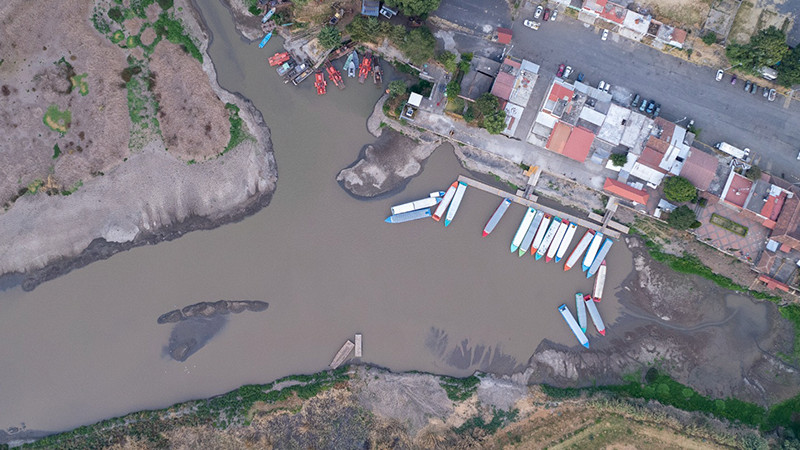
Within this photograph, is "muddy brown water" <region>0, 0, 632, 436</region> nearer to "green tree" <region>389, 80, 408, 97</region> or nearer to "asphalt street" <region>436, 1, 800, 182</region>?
"green tree" <region>389, 80, 408, 97</region>

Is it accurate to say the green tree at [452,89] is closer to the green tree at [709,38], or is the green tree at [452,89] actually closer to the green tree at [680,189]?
the green tree at [680,189]

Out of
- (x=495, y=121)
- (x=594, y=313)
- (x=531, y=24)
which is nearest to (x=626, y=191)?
(x=594, y=313)

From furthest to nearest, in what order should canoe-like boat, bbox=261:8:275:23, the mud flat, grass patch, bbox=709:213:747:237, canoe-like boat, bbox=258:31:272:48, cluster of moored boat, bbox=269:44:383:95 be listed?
canoe-like boat, bbox=258:31:272:48, cluster of moored boat, bbox=269:44:383:95, canoe-like boat, bbox=261:8:275:23, the mud flat, grass patch, bbox=709:213:747:237

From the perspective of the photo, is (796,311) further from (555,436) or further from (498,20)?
(498,20)

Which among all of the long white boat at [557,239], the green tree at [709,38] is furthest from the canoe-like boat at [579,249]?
the green tree at [709,38]

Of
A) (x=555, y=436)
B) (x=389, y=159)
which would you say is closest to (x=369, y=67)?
(x=389, y=159)

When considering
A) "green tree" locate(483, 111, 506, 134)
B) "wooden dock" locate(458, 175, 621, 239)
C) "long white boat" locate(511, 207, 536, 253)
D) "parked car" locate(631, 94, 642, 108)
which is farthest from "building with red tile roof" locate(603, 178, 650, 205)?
"green tree" locate(483, 111, 506, 134)
